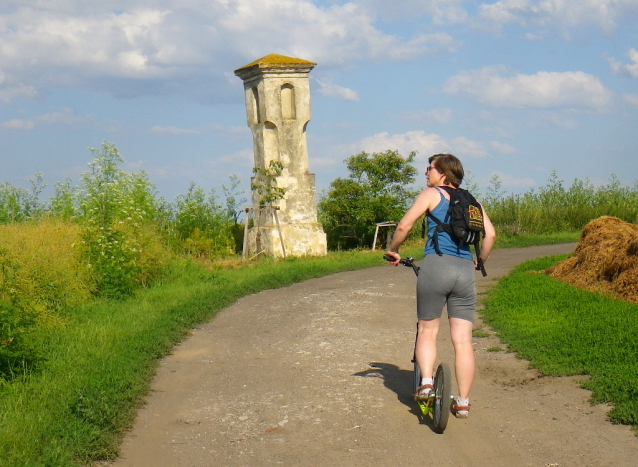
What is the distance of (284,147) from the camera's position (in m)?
21.8

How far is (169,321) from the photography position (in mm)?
10547

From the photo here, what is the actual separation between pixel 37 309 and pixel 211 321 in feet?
10.9

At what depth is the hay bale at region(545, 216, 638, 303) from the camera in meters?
11.9

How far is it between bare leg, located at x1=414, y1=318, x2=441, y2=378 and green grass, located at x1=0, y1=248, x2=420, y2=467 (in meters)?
2.45

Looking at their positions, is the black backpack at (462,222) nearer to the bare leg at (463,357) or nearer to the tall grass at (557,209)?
the bare leg at (463,357)

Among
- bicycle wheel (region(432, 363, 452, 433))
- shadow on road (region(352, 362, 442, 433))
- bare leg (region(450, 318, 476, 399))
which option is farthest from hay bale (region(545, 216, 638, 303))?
bicycle wheel (region(432, 363, 452, 433))

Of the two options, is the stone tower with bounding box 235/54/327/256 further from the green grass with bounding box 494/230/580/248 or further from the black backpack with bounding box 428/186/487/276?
the black backpack with bounding box 428/186/487/276

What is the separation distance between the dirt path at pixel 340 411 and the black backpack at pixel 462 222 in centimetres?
147

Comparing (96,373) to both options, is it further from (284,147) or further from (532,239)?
(532,239)

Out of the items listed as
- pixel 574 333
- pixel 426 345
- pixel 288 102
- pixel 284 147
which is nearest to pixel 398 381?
pixel 426 345

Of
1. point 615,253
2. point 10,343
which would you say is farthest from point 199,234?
point 10,343

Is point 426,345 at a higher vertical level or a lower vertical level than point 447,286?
lower

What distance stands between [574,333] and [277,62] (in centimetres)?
1420

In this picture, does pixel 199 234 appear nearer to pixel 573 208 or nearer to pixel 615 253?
pixel 615 253
